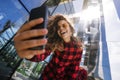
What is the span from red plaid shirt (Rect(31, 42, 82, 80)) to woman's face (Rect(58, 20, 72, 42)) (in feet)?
0.09

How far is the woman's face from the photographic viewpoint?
101 centimetres

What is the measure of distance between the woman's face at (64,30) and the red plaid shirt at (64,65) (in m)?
0.03

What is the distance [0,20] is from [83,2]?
1.93 feet

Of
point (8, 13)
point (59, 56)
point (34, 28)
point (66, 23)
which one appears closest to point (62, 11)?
point (66, 23)

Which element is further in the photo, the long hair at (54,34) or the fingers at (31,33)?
the long hair at (54,34)

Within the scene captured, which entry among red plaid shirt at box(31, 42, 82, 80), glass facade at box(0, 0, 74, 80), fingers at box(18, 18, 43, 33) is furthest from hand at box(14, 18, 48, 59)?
red plaid shirt at box(31, 42, 82, 80)

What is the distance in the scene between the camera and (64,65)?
3.30 feet

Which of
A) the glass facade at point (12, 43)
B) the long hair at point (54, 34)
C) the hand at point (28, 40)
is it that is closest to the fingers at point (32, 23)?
the hand at point (28, 40)

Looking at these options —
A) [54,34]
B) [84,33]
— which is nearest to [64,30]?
[54,34]

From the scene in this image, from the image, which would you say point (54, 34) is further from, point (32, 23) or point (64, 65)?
point (32, 23)

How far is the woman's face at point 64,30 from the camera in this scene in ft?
3.30

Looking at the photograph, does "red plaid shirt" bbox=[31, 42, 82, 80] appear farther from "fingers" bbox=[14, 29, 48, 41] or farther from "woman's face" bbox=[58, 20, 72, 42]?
"fingers" bbox=[14, 29, 48, 41]

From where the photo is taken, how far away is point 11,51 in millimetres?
854

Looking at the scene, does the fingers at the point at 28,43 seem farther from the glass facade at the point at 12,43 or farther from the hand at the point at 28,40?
the glass facade at the point at 12,43
